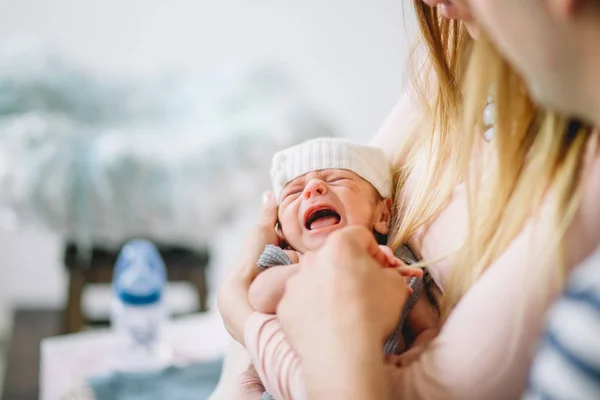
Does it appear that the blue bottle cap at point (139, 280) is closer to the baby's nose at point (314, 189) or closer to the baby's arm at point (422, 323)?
the baby's nose at point (314, 189)

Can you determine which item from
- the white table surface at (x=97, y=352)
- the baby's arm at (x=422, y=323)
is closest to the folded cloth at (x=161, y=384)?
the white table surface at (x=97, y=352)

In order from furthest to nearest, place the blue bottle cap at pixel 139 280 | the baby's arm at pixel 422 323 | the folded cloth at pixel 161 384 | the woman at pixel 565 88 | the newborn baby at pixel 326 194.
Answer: the blue bottle cap at pixel 139 280 < the folded cloth at pixel 161 384 < the newborn baby at pixel 326 194 < the baby's arm at pixel 422 323 < the woman at pixel 565 88

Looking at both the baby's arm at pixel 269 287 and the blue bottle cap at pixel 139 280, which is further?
the blue bottle cap at pixel 139 280

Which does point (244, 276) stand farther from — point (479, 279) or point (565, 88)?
point (565, 88)

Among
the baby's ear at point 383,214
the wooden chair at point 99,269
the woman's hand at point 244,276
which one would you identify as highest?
the baby's ear at point 383,214

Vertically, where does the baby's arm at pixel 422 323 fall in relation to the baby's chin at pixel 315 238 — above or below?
below

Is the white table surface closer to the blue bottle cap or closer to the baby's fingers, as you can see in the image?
the blue bottle cap

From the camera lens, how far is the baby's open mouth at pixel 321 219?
75cm

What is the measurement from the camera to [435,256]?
64 centimetres

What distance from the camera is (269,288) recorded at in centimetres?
64

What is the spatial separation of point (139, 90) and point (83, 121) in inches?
11.0

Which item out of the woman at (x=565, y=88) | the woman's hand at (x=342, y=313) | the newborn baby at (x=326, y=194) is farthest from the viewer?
the newborn baby at (x=326, y=194)

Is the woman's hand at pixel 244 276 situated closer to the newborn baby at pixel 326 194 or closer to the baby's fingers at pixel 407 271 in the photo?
the newborn baby at pixel 326 194

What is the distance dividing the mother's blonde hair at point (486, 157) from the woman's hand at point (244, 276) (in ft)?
0.48
